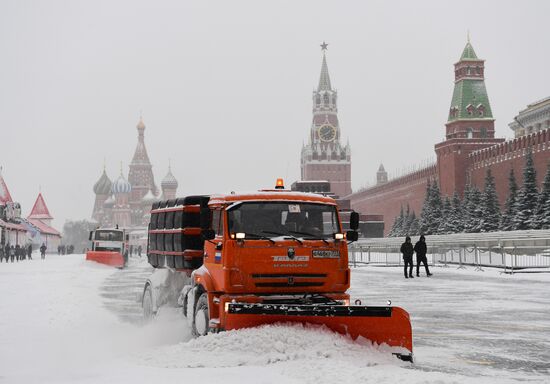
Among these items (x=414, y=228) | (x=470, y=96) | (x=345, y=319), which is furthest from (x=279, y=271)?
(x=470, y=96)

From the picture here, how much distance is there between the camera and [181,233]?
1130 centimetres

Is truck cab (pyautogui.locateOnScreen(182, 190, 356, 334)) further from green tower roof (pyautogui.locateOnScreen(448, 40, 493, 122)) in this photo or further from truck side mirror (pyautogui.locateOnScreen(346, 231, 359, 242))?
green tower roof (pyautogui.locateOnScreen(448, 40, 493, 122))

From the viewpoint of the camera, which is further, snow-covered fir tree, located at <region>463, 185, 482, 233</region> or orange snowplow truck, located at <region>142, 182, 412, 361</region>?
snow-covered fir tree, located at <region>463, 185, 482, 233</region>

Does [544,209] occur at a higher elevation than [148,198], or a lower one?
lower

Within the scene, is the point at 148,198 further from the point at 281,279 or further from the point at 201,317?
the point at 281,279

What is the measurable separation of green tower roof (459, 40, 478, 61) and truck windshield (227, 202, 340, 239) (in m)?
82.9

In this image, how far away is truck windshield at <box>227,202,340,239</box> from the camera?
974 cm

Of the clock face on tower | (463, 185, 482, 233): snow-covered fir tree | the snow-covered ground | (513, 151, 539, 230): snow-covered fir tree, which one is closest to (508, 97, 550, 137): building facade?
(463, 185, 482, 233): snow-covered fir tree

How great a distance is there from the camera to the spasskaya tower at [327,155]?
16475cm

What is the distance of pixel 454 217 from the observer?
6638cm

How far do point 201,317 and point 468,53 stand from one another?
278 ft

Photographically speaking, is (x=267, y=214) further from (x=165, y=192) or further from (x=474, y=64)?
(x=165, y=192)

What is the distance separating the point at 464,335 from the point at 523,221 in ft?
141

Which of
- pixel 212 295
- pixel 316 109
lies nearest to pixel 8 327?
pixel 212 295
